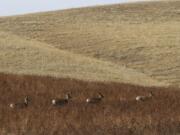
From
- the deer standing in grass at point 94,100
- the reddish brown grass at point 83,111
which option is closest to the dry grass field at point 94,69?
the reddish brown grass at point 83,111

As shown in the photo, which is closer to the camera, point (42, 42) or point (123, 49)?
point (123, 49)

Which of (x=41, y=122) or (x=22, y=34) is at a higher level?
(x=41, y=122)

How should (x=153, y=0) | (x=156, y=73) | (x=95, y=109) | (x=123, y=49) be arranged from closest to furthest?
1. (x=95, y=109)
2. (x=156, y=73)
3. (x=123, y=49)
4. (x=153, y=0)

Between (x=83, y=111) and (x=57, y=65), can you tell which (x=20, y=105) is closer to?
(x=83, y=111)

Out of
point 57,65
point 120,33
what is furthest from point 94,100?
point 120,33

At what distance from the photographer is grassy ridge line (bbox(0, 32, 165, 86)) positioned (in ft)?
100

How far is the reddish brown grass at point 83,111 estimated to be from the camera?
1269 cm

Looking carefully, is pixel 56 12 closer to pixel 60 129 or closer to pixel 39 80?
pixel 39 80

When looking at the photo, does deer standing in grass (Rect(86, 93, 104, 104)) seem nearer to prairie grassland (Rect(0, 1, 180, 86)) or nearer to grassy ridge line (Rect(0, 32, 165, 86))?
grassy ridge line (Rect(0, 32, 165, 86))

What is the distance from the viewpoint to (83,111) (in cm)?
1511

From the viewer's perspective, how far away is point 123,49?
4231 centimetres

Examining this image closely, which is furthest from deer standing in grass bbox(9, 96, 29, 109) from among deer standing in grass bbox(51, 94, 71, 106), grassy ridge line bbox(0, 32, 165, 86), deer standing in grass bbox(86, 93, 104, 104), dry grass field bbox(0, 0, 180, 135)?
grassy ridge line bbox(0, 32, 165, 86)

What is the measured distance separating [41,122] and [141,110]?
3419 mm

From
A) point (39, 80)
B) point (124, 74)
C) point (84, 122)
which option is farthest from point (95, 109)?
point (124, 74)
